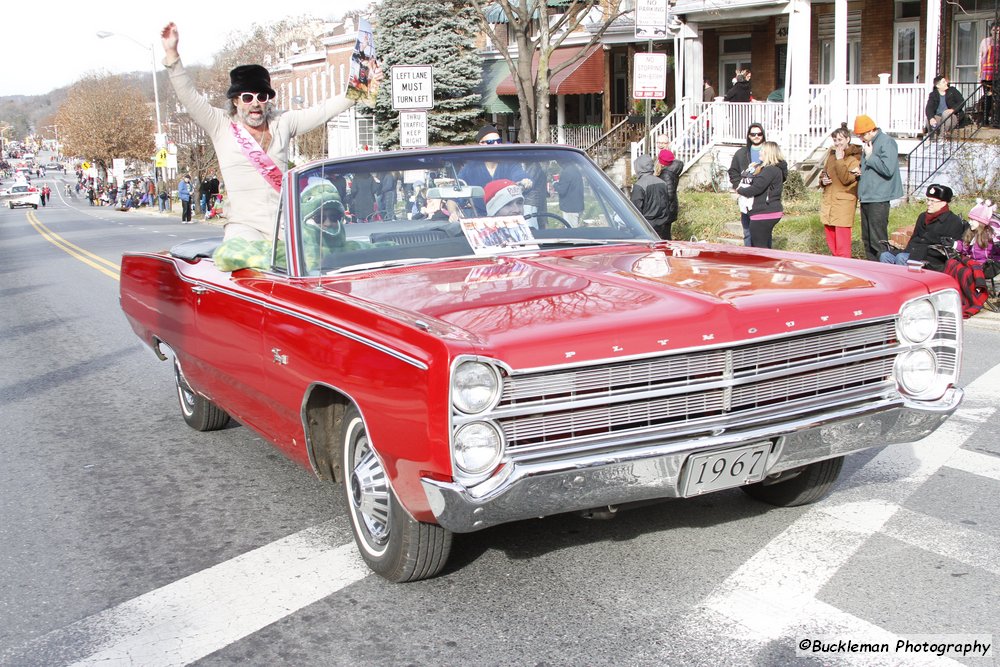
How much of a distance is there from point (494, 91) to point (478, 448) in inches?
1482

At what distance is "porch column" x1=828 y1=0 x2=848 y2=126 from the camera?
76.0ft

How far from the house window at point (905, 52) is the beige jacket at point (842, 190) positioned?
48.6 feet

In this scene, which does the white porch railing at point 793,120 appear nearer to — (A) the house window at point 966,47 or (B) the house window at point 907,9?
(B) the house window at point 907,9

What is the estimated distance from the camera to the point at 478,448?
12.0 feet

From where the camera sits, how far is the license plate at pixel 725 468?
12.7 feet

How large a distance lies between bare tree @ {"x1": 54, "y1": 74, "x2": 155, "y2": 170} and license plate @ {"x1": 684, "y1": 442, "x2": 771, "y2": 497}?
93450mm

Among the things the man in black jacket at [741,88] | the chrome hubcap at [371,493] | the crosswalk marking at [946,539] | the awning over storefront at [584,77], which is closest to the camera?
the chrome hubcap at [371,493]

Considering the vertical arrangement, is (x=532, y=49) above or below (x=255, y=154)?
above

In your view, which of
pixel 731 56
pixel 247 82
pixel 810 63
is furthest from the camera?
pixel 731 56

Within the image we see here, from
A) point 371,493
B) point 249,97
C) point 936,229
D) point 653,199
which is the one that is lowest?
point 371,493

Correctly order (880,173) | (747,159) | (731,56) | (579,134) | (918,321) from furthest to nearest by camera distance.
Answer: (579,134), (731,56), (747,159), (880,173), (918,321)

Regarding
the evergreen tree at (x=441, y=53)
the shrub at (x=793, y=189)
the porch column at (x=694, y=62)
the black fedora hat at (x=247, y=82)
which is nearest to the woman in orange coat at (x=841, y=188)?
the black fedora hat at (x=247, y=82)

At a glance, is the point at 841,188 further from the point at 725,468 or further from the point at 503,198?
the point at 725,468

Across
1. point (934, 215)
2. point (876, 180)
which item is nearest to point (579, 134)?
point (876, 180)
